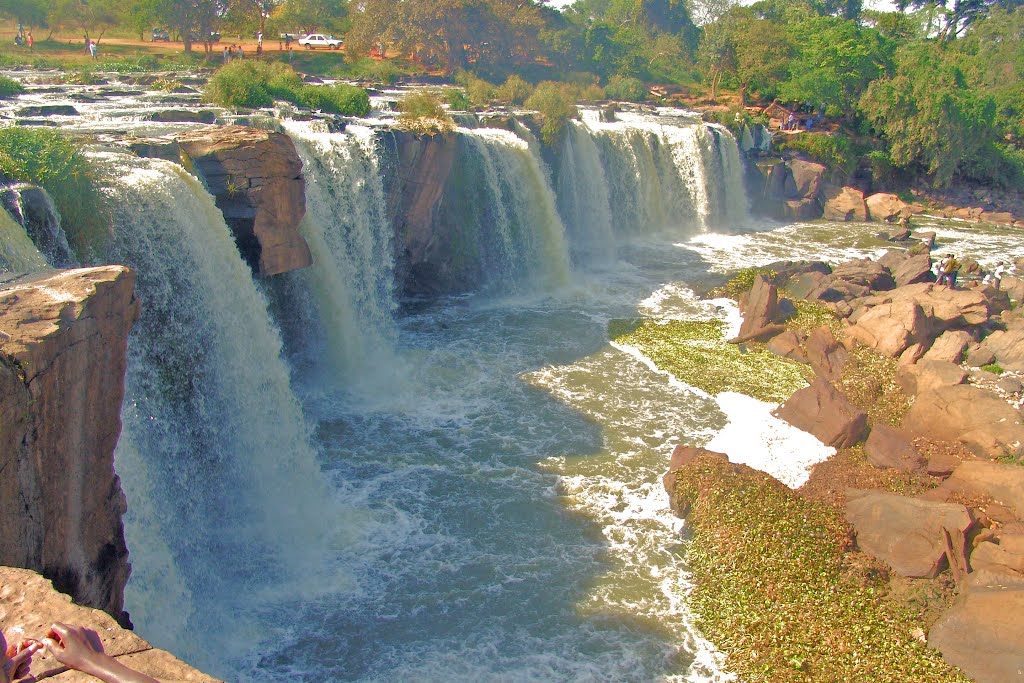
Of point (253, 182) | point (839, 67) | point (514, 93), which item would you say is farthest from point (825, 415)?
point (839, 67)

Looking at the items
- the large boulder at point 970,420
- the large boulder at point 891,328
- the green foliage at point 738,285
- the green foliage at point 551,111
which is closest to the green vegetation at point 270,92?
the green foliage at point 551,111

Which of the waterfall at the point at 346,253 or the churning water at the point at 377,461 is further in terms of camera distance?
the waterfall at the point at 346,253

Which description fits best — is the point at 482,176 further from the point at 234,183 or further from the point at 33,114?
the point at 33,114

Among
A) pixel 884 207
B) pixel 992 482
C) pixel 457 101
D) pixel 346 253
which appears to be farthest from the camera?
pixel 884 207

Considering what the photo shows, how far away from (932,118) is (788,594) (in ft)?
104

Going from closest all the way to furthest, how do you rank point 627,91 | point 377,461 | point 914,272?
point 377,461, point 914,272, point 627,91

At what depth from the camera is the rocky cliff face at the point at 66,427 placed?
612 centimetres

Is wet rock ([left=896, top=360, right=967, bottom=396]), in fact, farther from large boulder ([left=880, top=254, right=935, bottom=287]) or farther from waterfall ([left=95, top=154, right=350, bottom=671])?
waterfall ([left=95, top=154, right=350, bottom=671])

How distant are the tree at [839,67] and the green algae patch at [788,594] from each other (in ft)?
106

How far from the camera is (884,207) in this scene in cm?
3350

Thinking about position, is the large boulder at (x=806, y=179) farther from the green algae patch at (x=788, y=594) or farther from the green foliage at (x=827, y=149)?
the green algae patch at (x=788, y=594)

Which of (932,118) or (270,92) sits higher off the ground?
(932,118)

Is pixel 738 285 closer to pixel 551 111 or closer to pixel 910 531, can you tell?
pixel 551 111

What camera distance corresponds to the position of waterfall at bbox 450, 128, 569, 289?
70.5 feet
